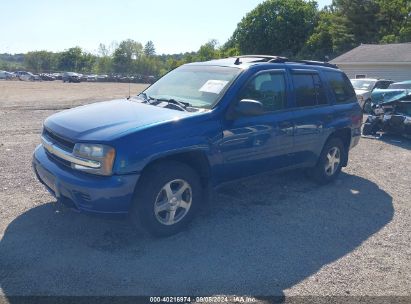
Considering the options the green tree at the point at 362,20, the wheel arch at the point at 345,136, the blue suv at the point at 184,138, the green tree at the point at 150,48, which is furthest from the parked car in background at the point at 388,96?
the green tree at the point at 150,48

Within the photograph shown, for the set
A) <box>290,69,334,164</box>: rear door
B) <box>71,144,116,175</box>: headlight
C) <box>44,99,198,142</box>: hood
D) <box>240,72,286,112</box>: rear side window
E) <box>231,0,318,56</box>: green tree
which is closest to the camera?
<box>71,144,116,175</box>: headlight

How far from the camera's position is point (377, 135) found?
39.3 feet

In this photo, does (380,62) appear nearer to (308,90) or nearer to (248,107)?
(308,90)

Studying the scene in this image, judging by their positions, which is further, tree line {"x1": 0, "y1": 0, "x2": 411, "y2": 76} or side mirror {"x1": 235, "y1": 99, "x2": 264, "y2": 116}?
tree line {"x1": 0, "y1": 0, "x2": 411, "y2": 76}

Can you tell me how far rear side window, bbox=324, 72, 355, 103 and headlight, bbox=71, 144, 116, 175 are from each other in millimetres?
4014

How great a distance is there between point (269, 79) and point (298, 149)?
1.10 meters

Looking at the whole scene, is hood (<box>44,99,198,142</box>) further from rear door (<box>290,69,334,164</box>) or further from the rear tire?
the rear tire

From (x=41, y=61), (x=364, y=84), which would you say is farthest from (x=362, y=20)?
(x=41, y=61)

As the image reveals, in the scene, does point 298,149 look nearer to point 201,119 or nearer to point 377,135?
point 201,119

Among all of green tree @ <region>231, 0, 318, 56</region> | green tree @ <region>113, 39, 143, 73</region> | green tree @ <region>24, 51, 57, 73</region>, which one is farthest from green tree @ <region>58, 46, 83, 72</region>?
green tree @ <region>231, 0, 318, 56</region>

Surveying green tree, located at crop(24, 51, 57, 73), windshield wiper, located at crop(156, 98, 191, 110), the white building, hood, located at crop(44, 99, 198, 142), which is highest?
green tree, located at crop(24, 51, 57, 73)

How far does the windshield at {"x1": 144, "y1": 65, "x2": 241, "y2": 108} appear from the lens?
4699mm

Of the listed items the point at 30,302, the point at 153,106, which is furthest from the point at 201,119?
the point at 30,302

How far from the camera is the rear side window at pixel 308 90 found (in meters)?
5.58
